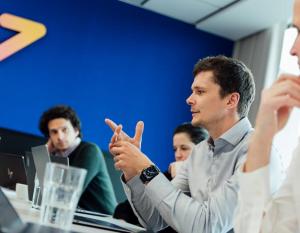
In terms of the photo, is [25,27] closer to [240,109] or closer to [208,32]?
[208,32]

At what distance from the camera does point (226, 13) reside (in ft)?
14.1

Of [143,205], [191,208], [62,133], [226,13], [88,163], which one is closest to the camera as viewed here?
[191,208]

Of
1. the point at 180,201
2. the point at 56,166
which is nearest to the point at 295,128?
the point at 180,201

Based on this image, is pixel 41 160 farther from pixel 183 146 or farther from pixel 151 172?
pixel 183 146

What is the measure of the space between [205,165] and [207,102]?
0.29m

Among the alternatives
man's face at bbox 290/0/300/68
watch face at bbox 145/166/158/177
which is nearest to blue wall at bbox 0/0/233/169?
watch face at bbox 145/166/158/177

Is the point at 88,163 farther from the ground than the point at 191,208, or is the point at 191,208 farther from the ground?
the point at 88,163

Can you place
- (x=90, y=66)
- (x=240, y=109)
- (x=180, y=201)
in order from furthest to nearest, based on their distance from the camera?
(x=90, y=66) → (x=240, y=109) → (x=180, y=201)

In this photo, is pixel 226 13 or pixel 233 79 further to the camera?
pixel 226 13

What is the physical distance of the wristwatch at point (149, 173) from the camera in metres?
1.43

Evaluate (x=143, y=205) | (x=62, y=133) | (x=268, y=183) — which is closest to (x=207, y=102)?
(x=143, y=205)

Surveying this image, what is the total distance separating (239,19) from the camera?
4.41 m

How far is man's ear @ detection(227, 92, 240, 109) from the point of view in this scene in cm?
185

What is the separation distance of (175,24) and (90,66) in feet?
3.21
